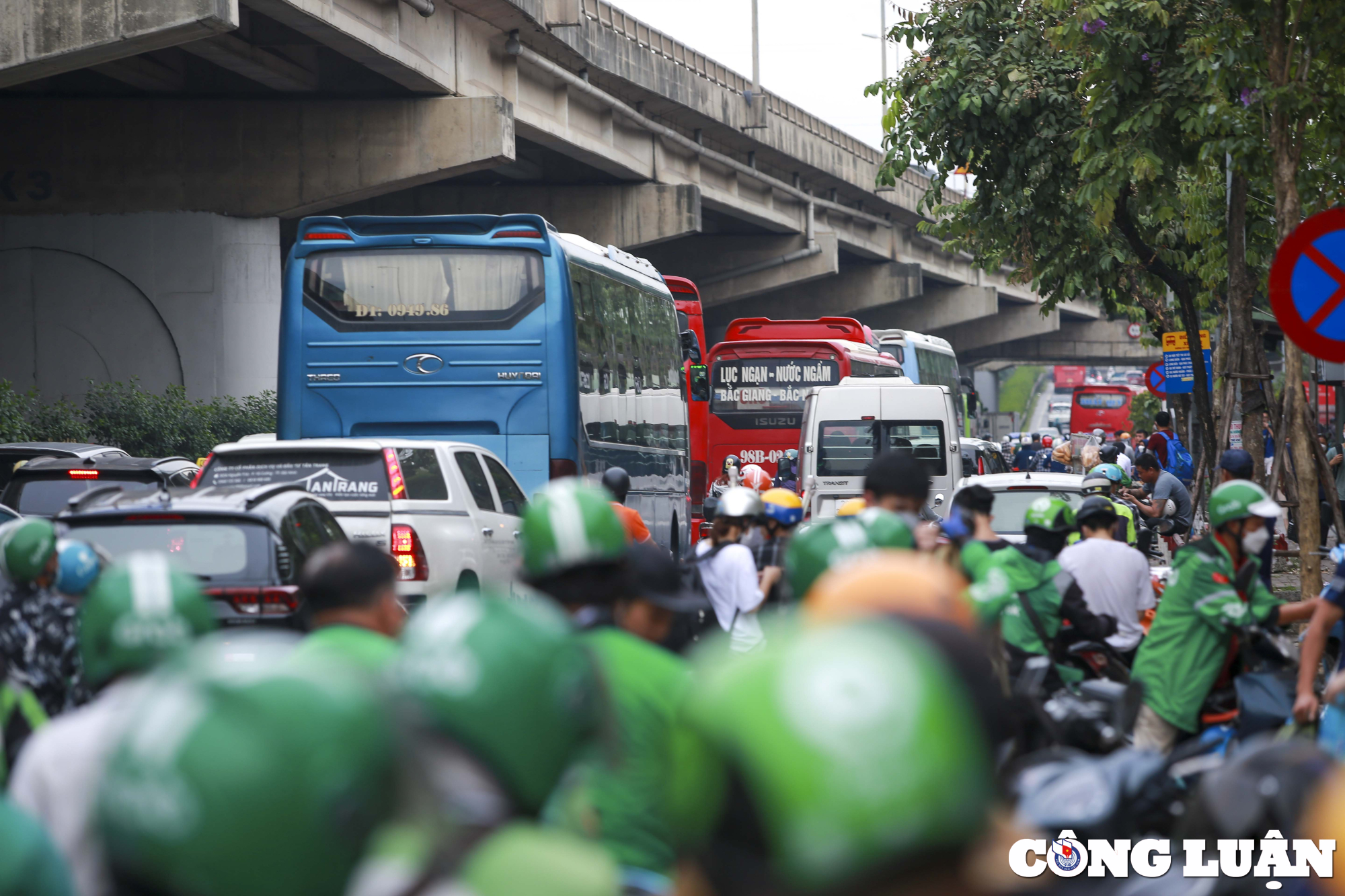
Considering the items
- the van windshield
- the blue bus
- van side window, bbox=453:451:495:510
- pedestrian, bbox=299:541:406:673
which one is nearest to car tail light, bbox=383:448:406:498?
van side window, bbox=453:451:495:510

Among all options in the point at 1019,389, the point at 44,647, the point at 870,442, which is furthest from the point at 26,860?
the point at 1019,389

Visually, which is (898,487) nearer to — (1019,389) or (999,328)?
(999,328)

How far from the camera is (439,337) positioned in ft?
46.3

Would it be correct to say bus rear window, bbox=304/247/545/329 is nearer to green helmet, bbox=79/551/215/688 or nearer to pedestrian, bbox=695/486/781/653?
pedestrian, bbox=695/486/781/653

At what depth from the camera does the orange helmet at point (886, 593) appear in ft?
6.22

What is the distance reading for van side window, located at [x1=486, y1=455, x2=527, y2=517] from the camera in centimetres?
1154

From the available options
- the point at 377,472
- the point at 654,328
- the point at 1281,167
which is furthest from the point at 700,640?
the point at 654,328

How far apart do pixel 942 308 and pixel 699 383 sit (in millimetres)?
34620

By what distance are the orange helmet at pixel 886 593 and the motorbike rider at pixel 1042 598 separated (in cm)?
327

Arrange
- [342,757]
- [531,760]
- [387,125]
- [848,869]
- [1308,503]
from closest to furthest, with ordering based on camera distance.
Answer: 1. [848,869]
2. [342,757]
3. [531,760]
4. [1308,503]
5. [387,125]

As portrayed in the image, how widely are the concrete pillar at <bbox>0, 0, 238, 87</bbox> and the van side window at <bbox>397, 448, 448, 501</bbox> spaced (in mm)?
8377

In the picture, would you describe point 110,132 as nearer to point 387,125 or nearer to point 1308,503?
point 387,125

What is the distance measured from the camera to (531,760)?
1.79 m

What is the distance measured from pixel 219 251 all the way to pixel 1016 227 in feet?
40.3
